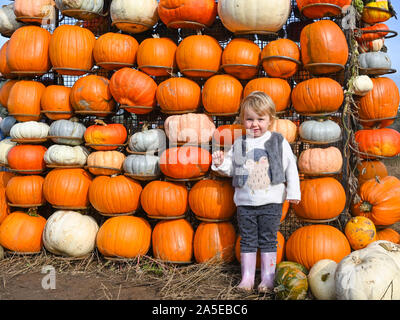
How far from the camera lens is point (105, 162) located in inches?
157

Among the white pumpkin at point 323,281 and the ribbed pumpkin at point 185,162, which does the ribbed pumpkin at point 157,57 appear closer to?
the ribbed pumpkin at point 185,162

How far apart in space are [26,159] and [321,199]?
3.21 m

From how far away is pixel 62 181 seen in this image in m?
4.02

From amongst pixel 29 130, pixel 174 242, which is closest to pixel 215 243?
pixel 174 242

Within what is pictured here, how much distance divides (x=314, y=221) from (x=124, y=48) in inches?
108

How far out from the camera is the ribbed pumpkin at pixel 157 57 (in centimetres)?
401

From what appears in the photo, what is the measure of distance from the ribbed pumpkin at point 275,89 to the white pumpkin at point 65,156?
76.7 inches

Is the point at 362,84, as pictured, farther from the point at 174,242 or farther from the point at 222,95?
the point at 174,242

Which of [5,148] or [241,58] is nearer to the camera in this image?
[241,58]

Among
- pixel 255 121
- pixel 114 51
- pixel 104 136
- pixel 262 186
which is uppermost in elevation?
pixel 114 51

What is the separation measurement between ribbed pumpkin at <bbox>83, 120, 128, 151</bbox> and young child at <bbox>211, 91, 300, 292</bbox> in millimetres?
1468

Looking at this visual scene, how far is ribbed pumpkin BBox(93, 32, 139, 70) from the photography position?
161 inches

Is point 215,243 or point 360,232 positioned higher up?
point 360,232

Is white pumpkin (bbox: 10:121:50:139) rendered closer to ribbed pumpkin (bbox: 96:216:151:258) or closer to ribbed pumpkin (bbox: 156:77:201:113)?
ribbed pumpkin (bbox: 96:216:151:258)
